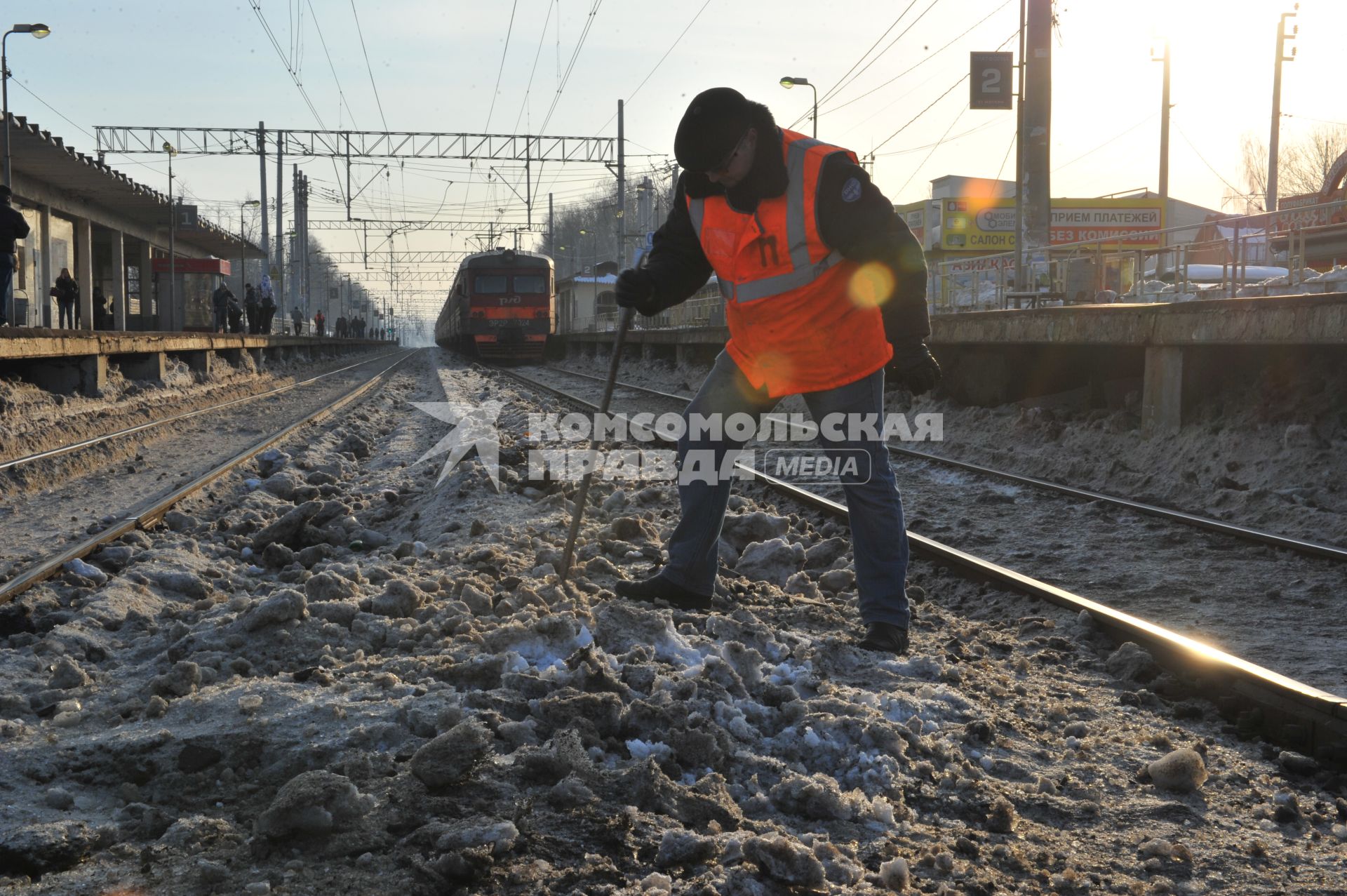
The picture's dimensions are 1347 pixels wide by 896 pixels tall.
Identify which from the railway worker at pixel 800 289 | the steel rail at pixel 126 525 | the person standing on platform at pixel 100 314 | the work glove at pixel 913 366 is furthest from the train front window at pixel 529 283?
the work glove at pixel 913 366

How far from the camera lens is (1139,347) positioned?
37.0ft

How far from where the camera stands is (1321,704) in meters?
3.32

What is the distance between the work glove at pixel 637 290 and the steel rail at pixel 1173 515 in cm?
398

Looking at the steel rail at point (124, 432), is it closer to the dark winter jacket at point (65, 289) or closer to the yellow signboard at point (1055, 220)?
the dark winter jacket at point (65, 289)

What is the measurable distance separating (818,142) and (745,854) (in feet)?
7.60

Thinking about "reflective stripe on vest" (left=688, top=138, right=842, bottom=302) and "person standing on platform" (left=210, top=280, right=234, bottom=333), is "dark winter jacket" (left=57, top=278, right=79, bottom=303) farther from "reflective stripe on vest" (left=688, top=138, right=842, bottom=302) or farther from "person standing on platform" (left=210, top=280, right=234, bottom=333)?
"reflective stripe on vest" (left=688, top=138, right=842, bottom=302)

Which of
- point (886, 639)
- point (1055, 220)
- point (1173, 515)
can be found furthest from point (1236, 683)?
point (1055, 220)

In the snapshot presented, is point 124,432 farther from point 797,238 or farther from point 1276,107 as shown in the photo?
point 1276,107

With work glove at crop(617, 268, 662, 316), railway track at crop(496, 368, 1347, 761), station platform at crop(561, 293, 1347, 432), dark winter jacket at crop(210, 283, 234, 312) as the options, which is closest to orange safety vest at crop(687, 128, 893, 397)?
work glove at crop(617, 268, 662, 316)

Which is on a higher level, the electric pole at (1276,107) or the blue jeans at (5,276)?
the electric pole at (1276,107)

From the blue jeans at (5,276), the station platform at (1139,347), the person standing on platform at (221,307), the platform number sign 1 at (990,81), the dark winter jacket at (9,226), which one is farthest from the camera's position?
the person standing on platform at (221,307)

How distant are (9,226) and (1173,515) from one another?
44.8 ft

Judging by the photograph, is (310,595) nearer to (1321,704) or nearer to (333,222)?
(1321,704)

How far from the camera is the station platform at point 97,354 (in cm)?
1511
